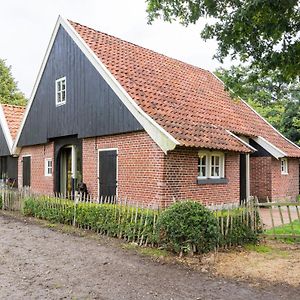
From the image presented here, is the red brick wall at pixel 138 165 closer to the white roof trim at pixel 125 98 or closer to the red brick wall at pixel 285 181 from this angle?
the white roof trim at pixel 125 98

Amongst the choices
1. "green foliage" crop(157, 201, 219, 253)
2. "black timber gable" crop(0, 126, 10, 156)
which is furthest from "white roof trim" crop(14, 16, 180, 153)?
"black timber gable" crop(0, 126, 10, 156)

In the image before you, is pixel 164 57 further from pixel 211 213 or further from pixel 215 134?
pixel 211 213

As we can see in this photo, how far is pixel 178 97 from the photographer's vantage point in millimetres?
15719

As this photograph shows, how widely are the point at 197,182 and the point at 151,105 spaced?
315cm

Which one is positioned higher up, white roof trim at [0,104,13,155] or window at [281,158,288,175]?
white roof trim at [0,104,13,155]

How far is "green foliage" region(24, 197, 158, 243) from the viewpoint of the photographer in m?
9.83

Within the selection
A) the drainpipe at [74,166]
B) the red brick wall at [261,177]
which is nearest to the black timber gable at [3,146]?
the drainpipe at [74,166]

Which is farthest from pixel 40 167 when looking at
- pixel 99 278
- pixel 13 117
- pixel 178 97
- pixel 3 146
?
pixel 99 278

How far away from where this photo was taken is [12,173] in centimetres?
2361

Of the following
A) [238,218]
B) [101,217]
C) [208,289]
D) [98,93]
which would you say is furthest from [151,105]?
[208,289]

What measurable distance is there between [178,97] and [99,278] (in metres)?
9.87

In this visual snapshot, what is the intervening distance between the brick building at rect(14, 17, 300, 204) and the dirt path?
3942mm

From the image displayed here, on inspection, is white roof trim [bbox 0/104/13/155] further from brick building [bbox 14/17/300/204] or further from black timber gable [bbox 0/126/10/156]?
brick building [bbox 14/17/300/204]

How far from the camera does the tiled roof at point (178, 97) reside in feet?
44.3
